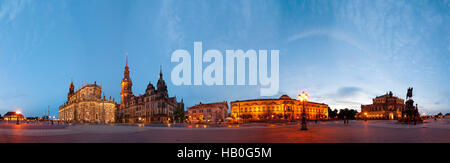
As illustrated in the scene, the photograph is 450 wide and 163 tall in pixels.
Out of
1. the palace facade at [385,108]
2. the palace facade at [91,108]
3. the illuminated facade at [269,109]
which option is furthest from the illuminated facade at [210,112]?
the palace facade at [385,108]

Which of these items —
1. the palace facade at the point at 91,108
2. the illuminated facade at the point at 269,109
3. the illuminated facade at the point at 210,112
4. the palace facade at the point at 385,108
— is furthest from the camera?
the palace facade at the point at 385,108

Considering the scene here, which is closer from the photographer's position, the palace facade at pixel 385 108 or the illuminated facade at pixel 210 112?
the illuminated facade at pixel 210 112

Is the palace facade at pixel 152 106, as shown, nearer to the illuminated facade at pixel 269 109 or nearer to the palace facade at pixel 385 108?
the illuminated facade at pixel 269 109

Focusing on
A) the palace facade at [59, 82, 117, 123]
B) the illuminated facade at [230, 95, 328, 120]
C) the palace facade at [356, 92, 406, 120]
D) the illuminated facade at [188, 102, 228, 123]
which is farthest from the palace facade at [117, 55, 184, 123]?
the palace facade at [356, 92, 406, 120]

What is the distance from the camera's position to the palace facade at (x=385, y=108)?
126137 mm

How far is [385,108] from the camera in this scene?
5094 inches

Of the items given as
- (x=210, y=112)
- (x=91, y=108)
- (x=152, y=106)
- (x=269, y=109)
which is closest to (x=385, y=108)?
(x=269, y=109)
